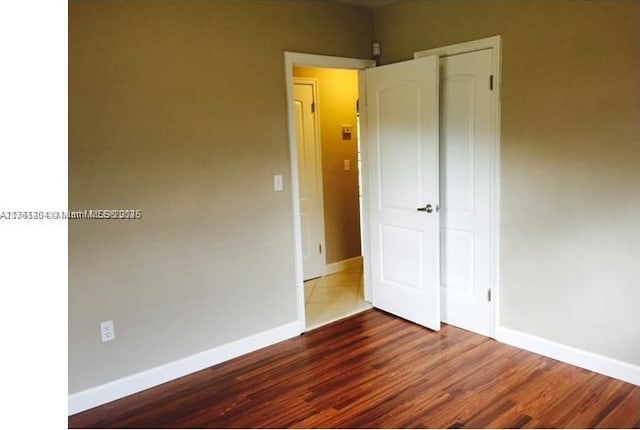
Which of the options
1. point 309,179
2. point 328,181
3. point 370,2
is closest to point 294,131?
point 370,2

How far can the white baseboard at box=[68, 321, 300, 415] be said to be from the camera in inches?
104

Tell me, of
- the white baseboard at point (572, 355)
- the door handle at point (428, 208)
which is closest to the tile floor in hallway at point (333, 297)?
the door handle at point (428, 208)

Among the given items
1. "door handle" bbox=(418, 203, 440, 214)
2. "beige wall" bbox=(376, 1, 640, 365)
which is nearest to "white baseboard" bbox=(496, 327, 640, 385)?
"beige wall" bbox=(376, 1, 640, 365)

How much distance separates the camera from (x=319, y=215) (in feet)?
16.2

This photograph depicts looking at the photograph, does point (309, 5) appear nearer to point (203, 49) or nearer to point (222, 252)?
point (203, 49)

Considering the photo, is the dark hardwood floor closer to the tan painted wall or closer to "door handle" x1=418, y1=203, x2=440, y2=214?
the tan painted wall

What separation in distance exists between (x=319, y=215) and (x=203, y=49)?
2.40 meters

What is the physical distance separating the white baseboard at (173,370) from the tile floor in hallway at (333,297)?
350mm

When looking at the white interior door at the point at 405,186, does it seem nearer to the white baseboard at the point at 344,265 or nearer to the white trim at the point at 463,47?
the white trim at the point at 463,47

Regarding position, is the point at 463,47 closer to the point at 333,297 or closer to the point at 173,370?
the point at 333,297

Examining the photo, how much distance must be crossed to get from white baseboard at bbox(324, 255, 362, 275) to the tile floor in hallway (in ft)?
0.18

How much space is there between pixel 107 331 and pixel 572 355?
9.17 feet
